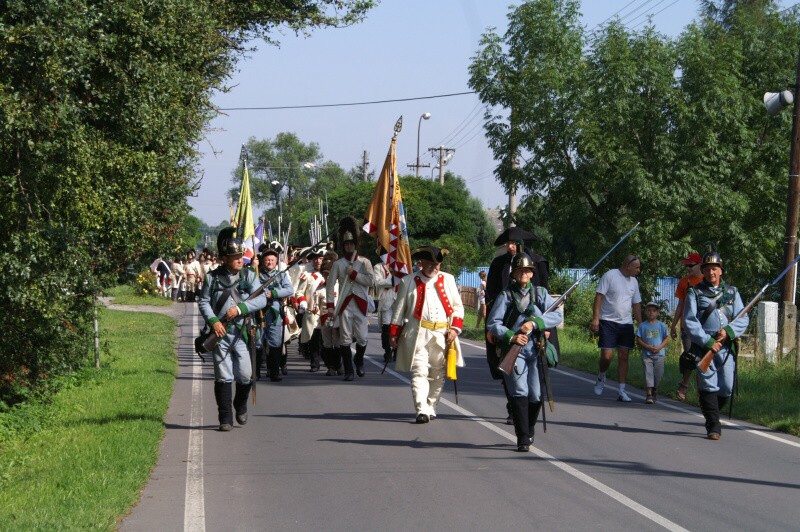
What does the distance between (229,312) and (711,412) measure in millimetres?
4763

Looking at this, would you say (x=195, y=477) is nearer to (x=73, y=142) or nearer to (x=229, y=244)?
(x=229, y=244)

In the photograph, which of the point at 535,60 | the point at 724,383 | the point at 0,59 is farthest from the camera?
the point at 535,60

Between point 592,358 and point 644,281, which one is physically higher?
point 644,281

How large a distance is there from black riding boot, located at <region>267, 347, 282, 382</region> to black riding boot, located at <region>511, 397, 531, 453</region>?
656 cm

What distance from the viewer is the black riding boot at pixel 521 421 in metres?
9.59

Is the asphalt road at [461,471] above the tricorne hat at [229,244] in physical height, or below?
below

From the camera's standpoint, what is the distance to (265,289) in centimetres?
1106

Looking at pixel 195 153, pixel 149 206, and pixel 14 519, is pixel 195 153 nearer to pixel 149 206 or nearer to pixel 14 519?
pixel 149 206

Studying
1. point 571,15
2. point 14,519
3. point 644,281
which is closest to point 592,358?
point 644,281

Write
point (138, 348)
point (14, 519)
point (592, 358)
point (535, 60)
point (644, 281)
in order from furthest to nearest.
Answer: point (535, 60), point (644, 281), point (138, 348), point (592, 358), point (14, 519)

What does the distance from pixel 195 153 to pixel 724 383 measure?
29.2 ft

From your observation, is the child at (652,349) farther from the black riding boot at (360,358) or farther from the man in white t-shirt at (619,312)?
the black riding boot at (360,358)

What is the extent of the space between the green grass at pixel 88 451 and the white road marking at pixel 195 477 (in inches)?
12.7

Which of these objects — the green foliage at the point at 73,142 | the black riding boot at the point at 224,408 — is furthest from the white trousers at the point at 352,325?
the black riding boot at the point at 224,408
